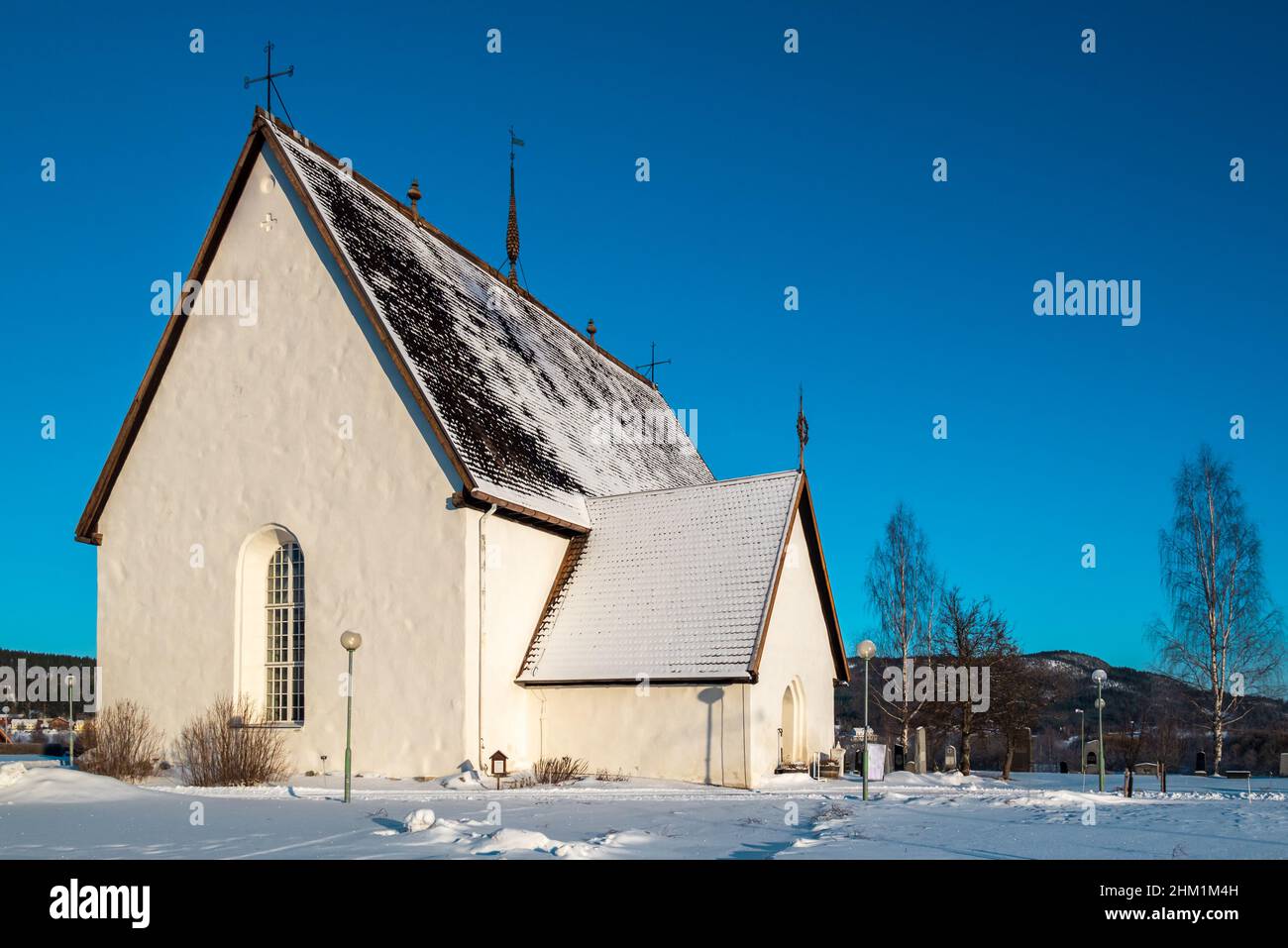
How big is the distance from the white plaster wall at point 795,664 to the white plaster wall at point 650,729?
47 cm

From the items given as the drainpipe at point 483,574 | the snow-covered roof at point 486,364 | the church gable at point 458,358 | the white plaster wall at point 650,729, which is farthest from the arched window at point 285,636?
the white plaster wall at point 650,729

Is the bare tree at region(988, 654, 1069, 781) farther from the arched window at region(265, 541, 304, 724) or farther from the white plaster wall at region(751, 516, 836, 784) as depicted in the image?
the arched window at region(265, 541, 304, 724)

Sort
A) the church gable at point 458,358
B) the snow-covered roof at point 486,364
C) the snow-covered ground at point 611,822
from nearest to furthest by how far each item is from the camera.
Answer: the snow-covered ground at point 611,822, the church gable at point 458,358, the snow-covered roof at point 486,364

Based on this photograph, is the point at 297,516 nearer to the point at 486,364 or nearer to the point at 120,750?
the point at 120,750

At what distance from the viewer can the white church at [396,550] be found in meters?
21.5

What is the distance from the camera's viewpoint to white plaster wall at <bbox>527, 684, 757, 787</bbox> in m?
21.0

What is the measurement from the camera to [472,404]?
23.8 metres

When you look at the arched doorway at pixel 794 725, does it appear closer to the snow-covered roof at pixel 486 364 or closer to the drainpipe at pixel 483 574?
the snow-covered roof at pixel 486 364

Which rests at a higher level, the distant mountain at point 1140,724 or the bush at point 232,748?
the bush at point 232,748

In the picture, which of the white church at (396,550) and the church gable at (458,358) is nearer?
the white church at (396,550)

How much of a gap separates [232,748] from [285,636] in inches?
156

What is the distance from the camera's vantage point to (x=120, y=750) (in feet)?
68.1
